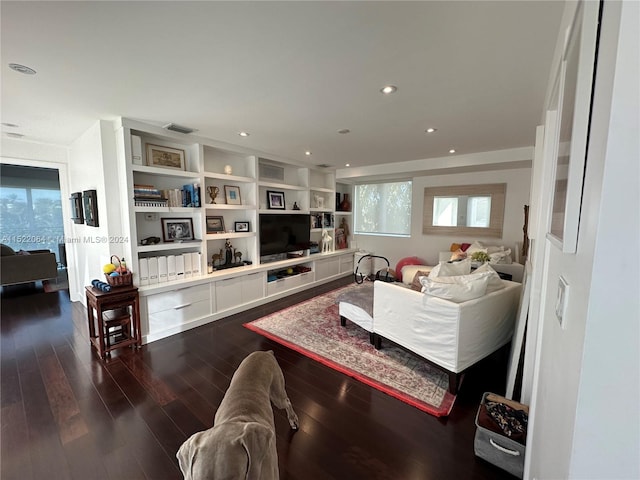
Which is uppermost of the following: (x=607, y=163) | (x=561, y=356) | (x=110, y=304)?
(x=607, y=163)

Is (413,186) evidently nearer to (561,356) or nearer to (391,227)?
(391,227)

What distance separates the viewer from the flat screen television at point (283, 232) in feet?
14.2

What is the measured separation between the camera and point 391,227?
6.28m

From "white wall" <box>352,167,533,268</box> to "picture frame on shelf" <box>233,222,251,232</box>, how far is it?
10.6 ft

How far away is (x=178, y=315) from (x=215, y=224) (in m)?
1.34

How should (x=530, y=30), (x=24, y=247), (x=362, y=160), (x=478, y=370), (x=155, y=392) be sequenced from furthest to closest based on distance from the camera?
(x=24, y=247), (x=362, y=160), (x=478, y=370), (x=155, y=392), (x=530, y=30)

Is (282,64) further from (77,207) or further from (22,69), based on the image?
(77,207)

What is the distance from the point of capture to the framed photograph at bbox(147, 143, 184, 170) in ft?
10.5

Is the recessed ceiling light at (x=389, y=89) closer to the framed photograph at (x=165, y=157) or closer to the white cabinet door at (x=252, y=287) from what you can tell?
the framed photograph at (x=165, y=157)

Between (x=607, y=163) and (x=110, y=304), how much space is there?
11.4 ft

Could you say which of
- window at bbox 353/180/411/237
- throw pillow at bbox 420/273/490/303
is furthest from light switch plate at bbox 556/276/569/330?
window at bbox 353/180/411/237

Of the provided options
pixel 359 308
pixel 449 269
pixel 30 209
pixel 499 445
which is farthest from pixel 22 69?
pixel 30 209

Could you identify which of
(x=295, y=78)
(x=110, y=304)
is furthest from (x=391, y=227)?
(x=110, y=304)

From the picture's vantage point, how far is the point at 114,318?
107 inches
